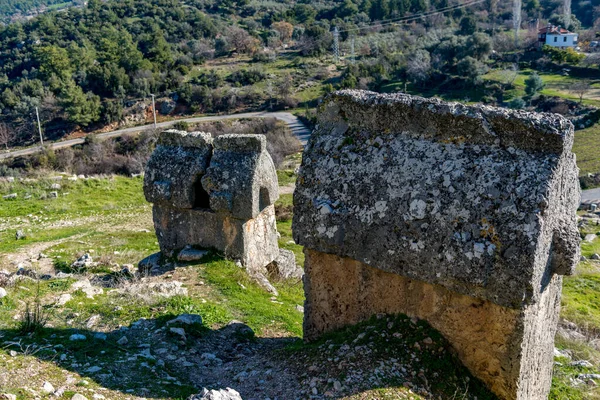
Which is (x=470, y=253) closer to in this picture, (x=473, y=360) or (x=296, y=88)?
(x=473, y=360)

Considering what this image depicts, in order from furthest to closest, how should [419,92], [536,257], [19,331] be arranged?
1. [419,92]
2. [19,331]
3. [536,257]

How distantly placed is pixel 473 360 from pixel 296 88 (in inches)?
1950

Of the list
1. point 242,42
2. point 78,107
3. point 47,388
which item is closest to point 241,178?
point 47,388

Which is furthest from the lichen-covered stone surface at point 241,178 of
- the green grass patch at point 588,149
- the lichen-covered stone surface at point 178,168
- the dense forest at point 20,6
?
the dense forest at point 20,6

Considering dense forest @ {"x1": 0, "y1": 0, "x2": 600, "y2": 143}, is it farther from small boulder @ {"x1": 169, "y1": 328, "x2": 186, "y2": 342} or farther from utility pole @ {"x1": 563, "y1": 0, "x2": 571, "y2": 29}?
small boulder @ {"x1": 169, "y1": 328, "x2": 186, "y2": 342}

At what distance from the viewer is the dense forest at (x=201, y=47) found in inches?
1898

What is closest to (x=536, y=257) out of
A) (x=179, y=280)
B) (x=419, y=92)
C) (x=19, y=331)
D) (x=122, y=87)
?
(x=19, y=331)

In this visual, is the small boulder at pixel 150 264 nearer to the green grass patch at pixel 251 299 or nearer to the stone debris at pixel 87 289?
the green grass patch at pixel 251 299

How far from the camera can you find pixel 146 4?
7700 centimetres

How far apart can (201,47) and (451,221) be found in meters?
61.4

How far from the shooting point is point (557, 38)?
60.2 metres

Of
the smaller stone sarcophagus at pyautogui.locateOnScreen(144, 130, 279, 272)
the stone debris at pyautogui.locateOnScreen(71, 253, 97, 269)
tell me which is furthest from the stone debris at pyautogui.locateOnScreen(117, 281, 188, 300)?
the stone debris at pyautogui.locateOnScreen(71, 253, 97, 269)

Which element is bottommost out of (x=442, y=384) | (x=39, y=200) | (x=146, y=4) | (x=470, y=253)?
(x=39, y=200)

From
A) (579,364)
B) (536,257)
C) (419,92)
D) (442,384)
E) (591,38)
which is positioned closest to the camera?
(536,257)
